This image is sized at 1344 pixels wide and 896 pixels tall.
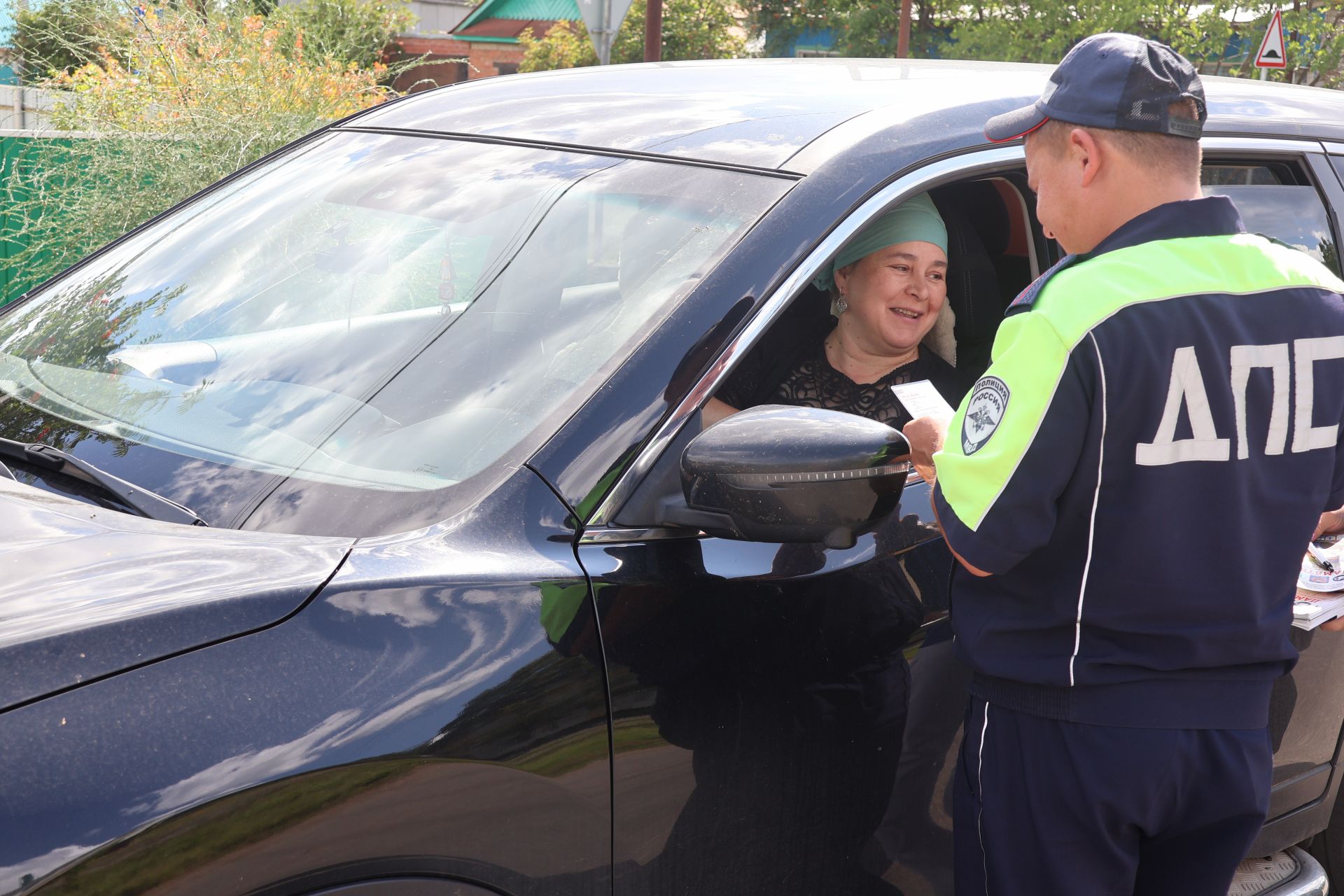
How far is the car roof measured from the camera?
2.12 meters

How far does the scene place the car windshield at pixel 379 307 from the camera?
1886 mm

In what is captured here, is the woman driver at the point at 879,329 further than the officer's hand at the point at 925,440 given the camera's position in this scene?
Yes

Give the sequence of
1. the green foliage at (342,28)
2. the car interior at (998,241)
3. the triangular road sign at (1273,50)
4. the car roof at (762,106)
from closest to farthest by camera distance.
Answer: the car roof at (762,106) < the car interior at (998,241) < the green foliage at (342,28) < the triangular road sign at (1273,50)

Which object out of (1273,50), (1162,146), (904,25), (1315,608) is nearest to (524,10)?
(904,25)

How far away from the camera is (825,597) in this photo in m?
1.87

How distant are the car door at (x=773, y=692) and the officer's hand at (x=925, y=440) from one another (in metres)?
0.09

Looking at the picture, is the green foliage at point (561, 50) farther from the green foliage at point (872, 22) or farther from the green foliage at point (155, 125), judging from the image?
the green foliage at point (155, 125)

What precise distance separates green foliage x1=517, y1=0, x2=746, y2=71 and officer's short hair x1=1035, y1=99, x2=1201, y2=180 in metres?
22.4

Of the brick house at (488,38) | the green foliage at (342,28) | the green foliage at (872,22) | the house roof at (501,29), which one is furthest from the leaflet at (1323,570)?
the house roof at (501,29)

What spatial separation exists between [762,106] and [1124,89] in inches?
28.0

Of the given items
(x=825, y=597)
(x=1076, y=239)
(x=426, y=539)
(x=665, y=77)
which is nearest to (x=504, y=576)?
(x=426, y=539)

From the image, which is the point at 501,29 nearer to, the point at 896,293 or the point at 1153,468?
the point at 896,293

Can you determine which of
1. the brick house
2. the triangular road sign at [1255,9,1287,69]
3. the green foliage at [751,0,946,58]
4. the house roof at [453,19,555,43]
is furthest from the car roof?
the house roof at [453,19,555,43]

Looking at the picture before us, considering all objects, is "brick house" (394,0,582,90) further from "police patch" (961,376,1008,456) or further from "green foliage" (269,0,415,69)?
"police patch" (961,376,1008,456)
